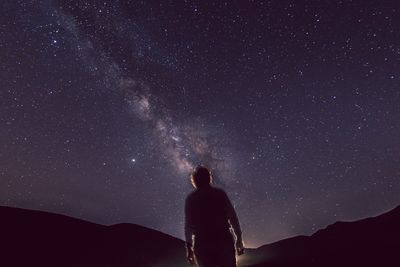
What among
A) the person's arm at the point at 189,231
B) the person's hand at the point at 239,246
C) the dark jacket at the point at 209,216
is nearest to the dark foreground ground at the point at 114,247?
the person's hand at the point at 239,246

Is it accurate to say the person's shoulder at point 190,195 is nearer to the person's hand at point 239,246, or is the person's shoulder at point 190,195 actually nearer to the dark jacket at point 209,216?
the dark jacket at point 209,216

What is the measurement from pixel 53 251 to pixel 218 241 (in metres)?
13.6

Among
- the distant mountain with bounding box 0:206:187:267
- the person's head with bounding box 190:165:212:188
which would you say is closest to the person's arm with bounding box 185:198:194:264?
the person's head with bounding box 190:165:212:188

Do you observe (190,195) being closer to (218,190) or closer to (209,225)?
(218,190)

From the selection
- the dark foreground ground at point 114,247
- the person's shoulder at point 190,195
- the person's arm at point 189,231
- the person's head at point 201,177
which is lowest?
the person's arm at point 189,231

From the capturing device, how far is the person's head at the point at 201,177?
15.0ft

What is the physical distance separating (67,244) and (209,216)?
48.7ft

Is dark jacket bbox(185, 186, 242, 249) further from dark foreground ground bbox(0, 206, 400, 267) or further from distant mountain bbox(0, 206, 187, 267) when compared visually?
distant mountain bbox(0, 206, 187, 267)

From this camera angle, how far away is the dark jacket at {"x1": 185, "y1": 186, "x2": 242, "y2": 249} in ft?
14.0

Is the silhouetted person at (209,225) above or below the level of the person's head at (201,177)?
below

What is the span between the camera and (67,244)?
1716 cm

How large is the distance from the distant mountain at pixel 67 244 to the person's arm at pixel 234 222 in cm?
1057

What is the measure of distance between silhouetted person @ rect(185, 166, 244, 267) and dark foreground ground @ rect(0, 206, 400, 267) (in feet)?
21.2

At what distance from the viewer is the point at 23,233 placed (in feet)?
54.4
